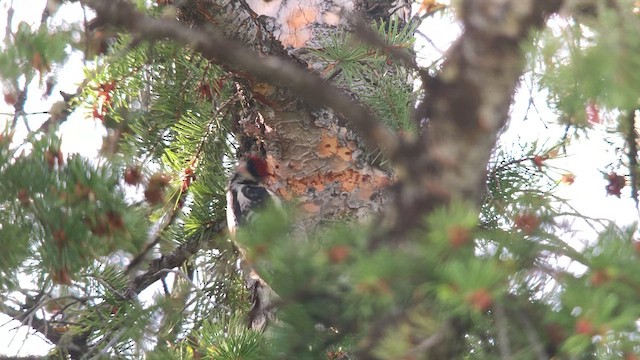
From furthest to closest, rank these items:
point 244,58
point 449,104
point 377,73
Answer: point 377,73 → point 244,58 → point 449,104

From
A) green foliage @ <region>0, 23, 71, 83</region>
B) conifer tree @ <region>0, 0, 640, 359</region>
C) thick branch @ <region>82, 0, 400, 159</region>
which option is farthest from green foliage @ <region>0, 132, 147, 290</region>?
thick branch @ <region>82, 0, 400, 159</region>

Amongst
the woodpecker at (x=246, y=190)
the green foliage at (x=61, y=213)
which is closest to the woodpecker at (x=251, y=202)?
the woodpecker at (x=246, y=190)

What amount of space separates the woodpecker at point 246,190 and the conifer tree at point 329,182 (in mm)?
41

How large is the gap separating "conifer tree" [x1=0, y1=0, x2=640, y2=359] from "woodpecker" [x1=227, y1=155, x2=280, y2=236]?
0.04 metres

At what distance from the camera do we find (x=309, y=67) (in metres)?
2.32

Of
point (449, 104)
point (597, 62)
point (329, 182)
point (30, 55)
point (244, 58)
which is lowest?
point (597, 62)

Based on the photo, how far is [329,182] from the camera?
7.70 feet

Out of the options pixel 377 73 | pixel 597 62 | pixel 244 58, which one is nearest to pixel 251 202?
pixel 377 73

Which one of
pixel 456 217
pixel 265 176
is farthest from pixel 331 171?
pixel 456 217

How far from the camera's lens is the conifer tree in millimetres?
1040

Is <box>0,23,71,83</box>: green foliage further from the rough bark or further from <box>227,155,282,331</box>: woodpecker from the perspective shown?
<box>227,155,282,331</box>: woodpecker

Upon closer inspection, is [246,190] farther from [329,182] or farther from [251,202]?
[329,182]

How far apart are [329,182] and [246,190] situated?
357mm

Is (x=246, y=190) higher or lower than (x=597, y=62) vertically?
higher
